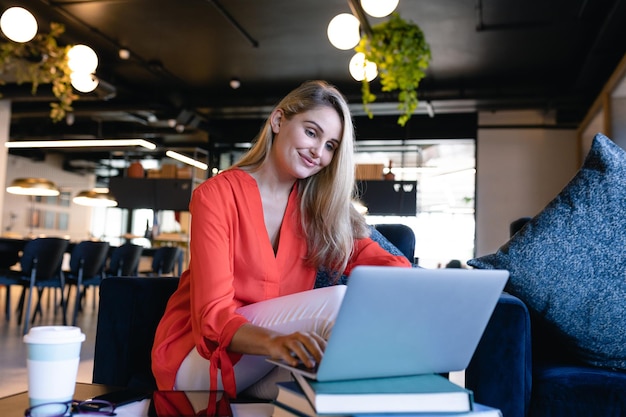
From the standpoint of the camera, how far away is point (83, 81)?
5750mm

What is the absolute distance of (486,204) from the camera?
8.73 meters

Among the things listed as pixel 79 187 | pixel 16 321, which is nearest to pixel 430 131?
pixel 16 321

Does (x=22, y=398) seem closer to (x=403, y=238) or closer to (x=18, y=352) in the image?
(x=403, y=238)

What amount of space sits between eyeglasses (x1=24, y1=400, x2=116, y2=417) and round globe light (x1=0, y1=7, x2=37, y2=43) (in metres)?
4.37

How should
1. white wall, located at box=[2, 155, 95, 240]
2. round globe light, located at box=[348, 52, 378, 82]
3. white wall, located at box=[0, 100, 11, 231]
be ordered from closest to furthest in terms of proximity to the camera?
round globe light, located at box=[348, 52, 378, 82] < white wall, located at box=[0, 100, 11, 231] < white wall, located at box=[2, 155, 95, 240]

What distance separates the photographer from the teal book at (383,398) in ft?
2.30

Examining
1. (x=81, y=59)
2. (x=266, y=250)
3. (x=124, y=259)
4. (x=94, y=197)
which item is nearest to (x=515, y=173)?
(x=124, y=259)

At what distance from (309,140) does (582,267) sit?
707 mm

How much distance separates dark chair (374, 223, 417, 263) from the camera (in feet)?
6.60

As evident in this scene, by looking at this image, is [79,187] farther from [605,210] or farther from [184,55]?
[605,210]

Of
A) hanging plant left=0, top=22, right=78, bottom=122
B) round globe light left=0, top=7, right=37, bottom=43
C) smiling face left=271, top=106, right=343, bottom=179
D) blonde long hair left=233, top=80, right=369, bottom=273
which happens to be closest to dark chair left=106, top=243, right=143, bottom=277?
hanging plant left=0, top=22, right=78, bottom=122

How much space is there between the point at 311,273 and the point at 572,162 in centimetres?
802

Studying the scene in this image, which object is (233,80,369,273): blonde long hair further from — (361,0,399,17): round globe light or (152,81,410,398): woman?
(361,0,399,17): round globe light

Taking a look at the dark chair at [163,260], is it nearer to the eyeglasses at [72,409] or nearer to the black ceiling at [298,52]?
the black ceiling at [298,52]
